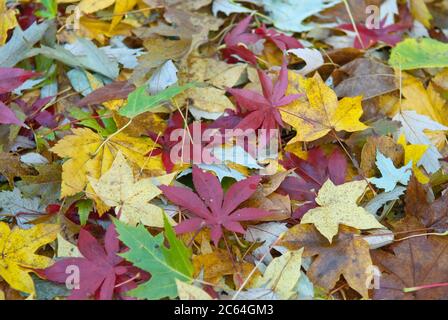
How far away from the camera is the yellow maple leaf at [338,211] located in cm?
89

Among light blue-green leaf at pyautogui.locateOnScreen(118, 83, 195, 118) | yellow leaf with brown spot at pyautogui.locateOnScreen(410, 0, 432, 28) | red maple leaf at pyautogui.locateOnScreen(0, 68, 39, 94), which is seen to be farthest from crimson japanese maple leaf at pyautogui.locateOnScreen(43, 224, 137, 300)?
yellow leaf with brown spot at pyautogui.locateOnScreen(410, 0, 432, 28)

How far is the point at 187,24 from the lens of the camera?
1229mm

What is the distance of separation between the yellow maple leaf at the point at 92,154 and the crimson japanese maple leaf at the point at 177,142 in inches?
0.5

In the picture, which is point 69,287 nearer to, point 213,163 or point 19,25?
point 213,163

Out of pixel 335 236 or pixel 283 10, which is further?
pixel 283 10

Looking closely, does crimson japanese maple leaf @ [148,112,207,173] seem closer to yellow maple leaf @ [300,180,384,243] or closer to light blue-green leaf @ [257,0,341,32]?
yellow maple leaf @ [300,180,384,243]

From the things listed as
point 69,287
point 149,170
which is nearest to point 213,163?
point 149,170

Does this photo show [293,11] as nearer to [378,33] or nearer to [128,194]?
[378,33]

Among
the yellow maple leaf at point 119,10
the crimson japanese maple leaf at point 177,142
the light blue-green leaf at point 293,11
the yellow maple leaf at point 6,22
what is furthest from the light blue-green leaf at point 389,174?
the yellow maple leaf at point 6,22

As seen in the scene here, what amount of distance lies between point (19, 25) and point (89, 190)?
1.66 feet

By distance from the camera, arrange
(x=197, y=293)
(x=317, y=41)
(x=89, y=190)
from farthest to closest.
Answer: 1. (x=317, y=41)
2. (x=89, y=190)
3. (x=197, y=293)

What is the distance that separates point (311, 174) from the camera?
101 centimetres

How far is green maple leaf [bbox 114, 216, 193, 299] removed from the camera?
2.65ft
